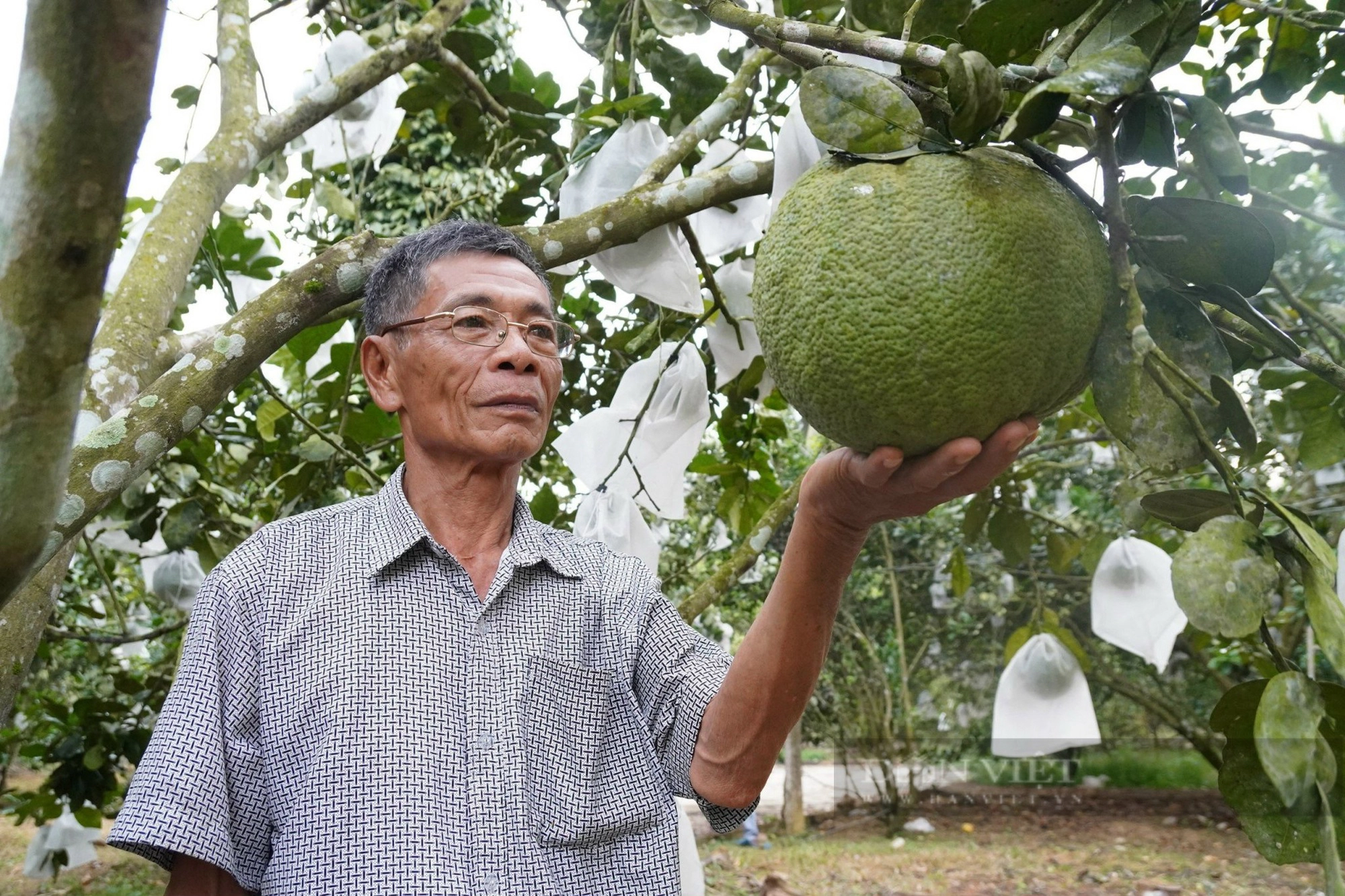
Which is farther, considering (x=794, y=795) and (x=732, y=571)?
(x=794, y=795)

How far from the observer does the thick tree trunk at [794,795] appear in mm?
6422

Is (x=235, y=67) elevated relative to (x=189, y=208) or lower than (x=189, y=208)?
elevated

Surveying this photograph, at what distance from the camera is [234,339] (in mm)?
1048

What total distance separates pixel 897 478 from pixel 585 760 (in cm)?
55

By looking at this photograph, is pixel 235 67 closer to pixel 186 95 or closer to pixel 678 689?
pixel 186 95

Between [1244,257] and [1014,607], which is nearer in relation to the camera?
[1244,257]

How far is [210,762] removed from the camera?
100cm

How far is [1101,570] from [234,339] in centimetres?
157

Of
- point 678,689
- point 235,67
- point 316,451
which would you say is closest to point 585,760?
point 678,689

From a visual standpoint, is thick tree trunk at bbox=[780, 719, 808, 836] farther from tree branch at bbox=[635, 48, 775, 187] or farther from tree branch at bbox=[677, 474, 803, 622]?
tree branch at bbox=[635, 48, 775, 187]

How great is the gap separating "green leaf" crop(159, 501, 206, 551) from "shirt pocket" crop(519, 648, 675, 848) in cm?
117

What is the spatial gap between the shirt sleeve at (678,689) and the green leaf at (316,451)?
918mm

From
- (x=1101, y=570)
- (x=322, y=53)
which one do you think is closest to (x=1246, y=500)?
(x=1101, y=570)

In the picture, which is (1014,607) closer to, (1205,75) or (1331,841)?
(1205,75)
